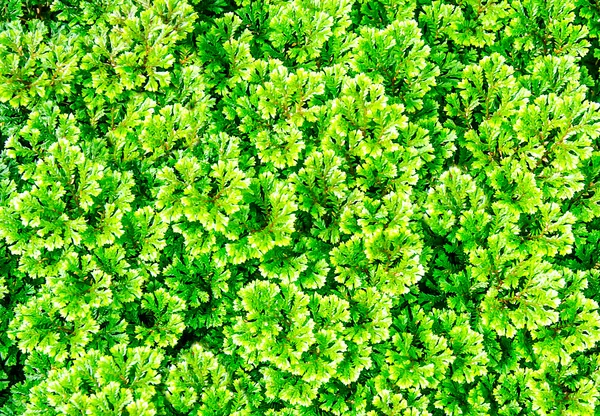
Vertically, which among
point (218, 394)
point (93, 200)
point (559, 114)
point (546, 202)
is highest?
point (559, 114)

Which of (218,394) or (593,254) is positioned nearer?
(218,394)

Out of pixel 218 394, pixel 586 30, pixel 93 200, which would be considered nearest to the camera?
pixel 218 394

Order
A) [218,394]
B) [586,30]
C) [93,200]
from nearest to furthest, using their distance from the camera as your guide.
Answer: [218,394]
[93,200]
[586,30]

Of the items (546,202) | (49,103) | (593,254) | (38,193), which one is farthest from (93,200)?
(593,254)

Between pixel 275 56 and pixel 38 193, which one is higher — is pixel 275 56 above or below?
above

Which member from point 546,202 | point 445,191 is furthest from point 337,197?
point 546,202

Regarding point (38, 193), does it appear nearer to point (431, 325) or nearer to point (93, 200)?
point (93, 200)
